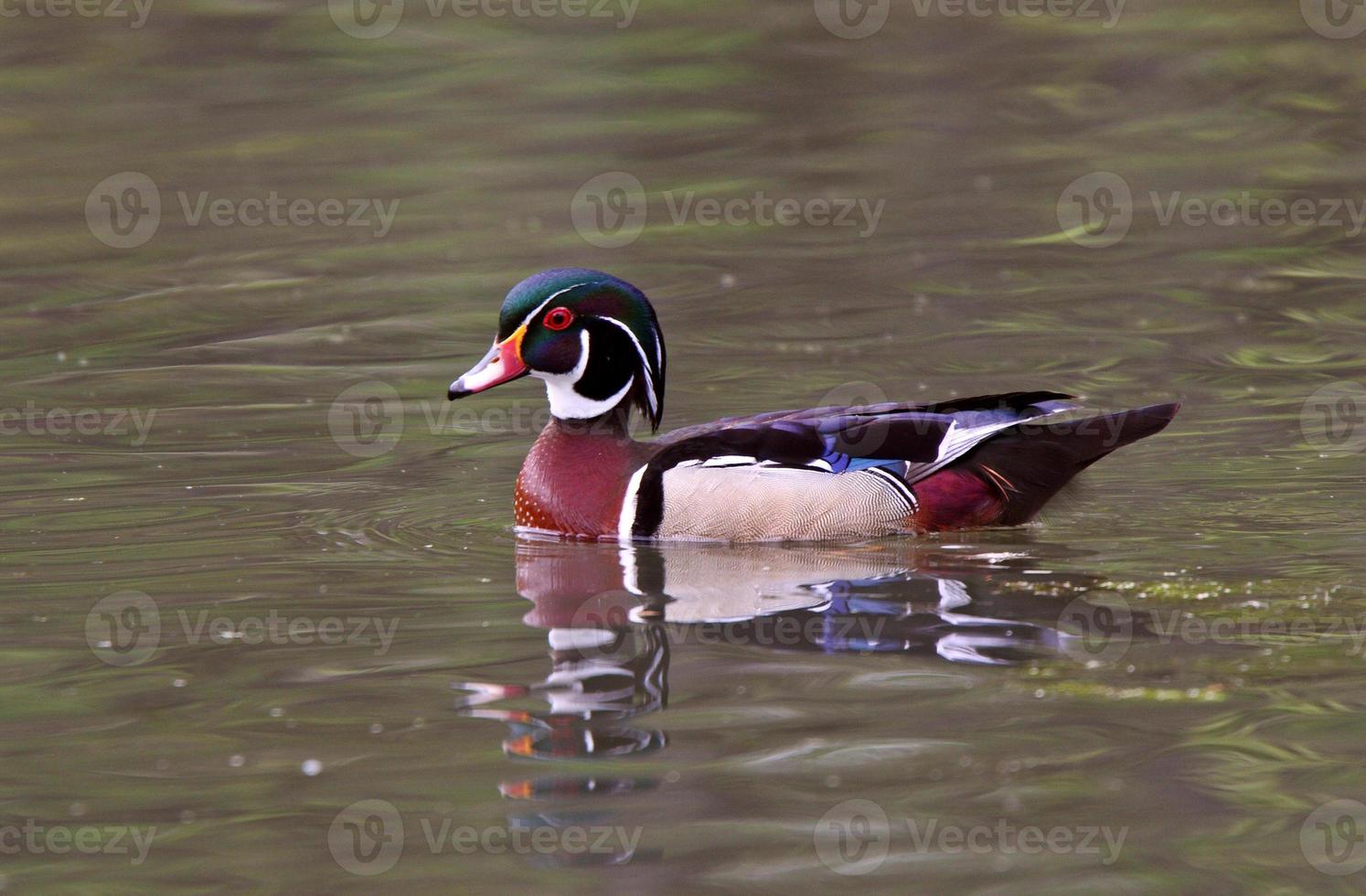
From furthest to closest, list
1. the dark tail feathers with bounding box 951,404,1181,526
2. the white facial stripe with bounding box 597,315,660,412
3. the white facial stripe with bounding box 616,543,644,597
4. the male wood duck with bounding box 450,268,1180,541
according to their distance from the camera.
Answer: the white facial stripe with bounding box 597,315,660,412
the dark tail feathers with bounding box 951,404,1181,526
the male wood duck with bounding box 450,268,1180,541
the white facial stripe with bounding box 616,543,644,597

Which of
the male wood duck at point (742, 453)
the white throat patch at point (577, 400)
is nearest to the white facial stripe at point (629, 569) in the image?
the male wood duck at point (742, 453)

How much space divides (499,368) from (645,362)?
664 millimetres

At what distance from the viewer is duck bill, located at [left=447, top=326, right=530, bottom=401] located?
8.42 meters

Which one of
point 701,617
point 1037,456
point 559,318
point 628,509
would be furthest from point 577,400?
point 1037,456

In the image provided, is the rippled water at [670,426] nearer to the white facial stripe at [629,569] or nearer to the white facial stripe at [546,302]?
the white facial stripe at [629,569]

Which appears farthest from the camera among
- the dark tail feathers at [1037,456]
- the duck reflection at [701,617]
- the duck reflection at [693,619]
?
the dark tail feathers at [1037,456]

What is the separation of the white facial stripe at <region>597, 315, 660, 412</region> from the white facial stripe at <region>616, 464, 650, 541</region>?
415 mm

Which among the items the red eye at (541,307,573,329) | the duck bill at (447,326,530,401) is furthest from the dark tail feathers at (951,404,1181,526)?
the duck bill at (447,326,530,401)

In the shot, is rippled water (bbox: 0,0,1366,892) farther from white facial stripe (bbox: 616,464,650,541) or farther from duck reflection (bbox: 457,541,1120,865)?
white facial stripe (bbox: 616,464,650,541)

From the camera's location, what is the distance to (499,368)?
28.0 feet

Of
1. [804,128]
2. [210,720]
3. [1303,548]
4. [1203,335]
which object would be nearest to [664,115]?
[804,128]

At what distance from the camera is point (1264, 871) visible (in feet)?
16.6

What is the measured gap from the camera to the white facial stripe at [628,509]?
850cm

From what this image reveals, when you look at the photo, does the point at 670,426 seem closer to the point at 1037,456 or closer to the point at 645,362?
the point at 645,362
